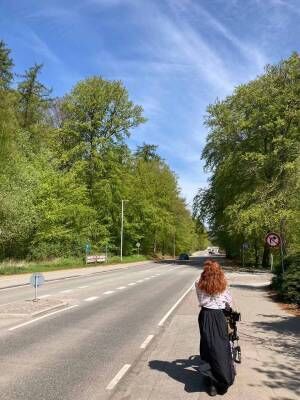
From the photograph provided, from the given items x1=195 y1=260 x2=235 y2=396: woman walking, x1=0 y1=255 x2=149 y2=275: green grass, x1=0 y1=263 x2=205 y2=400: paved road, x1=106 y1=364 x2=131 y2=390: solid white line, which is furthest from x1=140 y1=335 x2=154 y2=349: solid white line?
x1=0 y1=255 x2=149 y2=275: green grass

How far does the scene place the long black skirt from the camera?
7.26 meters

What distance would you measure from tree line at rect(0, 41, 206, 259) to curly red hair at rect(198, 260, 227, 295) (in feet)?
96.8

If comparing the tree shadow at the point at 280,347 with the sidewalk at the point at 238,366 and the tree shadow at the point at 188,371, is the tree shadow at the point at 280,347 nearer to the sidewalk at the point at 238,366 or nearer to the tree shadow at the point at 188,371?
the sidewalk at the point at 238,366

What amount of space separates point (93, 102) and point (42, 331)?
58.6 meters

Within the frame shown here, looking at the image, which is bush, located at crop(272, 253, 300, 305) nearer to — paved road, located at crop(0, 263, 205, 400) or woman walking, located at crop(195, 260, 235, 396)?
paved road, located at crop(0, 263, 205, 400)

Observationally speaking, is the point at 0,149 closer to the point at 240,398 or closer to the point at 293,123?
the point at 293,123

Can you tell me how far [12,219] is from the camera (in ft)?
136

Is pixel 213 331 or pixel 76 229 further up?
pixel 76 229

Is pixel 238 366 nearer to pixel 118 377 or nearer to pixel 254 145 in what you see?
pixel 118 377

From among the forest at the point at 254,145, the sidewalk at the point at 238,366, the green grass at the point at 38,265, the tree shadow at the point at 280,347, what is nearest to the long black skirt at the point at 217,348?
the sidewalk at the point at 238,366

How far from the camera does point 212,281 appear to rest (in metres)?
7.90

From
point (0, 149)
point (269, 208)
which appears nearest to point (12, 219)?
point (0, 149)

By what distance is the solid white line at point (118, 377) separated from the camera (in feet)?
25.0

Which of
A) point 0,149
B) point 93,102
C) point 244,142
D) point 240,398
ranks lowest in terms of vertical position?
point 240,398
